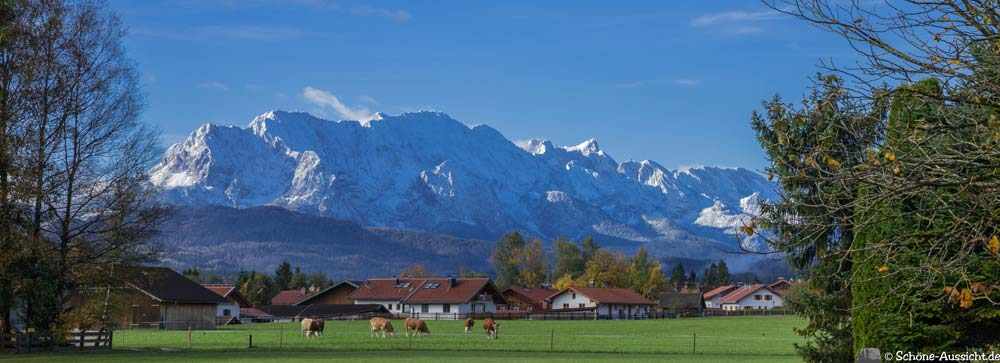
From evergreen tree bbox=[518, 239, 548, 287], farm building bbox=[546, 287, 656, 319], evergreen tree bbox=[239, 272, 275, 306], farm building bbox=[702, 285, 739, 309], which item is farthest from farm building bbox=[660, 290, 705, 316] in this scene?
evergreen tree bbox=[239, 272, 275, 306]

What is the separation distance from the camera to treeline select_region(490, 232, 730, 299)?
148 meters

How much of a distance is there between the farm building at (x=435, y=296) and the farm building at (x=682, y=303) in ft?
88.1

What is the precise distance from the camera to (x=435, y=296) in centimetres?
11325

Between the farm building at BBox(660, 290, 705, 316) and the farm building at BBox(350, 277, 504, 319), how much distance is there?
26.9 meters

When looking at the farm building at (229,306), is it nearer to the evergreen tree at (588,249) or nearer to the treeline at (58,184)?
the treeline at (58,184)

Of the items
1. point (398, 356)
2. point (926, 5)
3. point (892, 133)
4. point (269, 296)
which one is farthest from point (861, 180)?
point (269, 296)

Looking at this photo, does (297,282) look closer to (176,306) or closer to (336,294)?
(336,294)

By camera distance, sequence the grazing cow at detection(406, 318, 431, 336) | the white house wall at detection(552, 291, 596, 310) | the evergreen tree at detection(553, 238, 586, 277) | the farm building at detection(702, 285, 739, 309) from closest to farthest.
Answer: the grazing cow at detection(406, 318, 431, 336)
the white house wall at detection(552, 291, 596, 310)
the evergreen tree at detection(553, 238, 586, 277)
the farm building at detection(702, 285, 739, 309)

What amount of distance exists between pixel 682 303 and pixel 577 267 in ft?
107

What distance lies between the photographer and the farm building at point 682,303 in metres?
130

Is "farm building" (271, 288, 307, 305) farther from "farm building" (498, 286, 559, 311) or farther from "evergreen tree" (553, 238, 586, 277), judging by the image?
"evergreen tree" (553, 238, 586, 277)

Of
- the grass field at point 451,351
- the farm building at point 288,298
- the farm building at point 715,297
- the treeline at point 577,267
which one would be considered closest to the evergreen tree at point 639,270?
the treeline at point 577,267

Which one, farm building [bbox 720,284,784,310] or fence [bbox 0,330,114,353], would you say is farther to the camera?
farm building [bbox 720,284,784,310]

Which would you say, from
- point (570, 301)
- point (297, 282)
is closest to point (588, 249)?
point (570, 301)
